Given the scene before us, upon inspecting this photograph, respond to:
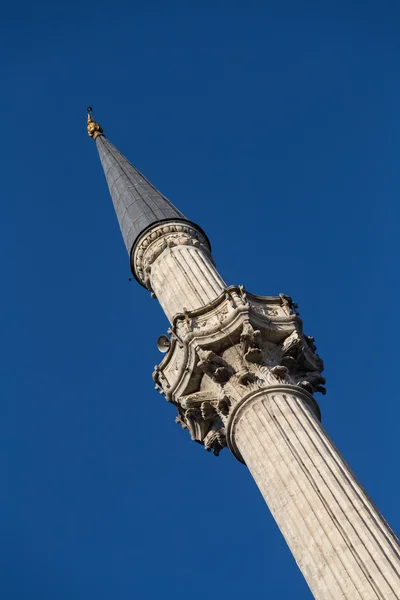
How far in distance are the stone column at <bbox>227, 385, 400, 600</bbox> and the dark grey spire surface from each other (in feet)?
31.0

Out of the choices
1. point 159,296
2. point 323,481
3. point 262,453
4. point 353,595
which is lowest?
point 353,595

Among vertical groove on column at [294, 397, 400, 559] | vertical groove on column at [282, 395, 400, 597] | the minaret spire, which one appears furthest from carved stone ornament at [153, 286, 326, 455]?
the minaret spire

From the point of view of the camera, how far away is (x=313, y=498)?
56.7 ft

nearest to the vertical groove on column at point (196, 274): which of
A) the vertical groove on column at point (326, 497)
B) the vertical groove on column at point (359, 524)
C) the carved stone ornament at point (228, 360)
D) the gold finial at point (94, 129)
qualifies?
the carved stone ornament at point (228, 360)

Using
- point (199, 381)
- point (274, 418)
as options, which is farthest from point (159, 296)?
point (274, 418)

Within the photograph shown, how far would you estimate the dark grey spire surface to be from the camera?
28.1m

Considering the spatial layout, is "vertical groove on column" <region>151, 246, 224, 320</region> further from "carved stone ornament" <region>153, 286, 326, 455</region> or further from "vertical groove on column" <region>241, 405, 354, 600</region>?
"vertical groove on column" <region>241, 405, 354, 600</region>

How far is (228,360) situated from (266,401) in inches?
62.1

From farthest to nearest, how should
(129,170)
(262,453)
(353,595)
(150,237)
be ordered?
(129,170), (150,237), (262,453), (353,595)

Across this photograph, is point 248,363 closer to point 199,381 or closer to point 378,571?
point 199,381

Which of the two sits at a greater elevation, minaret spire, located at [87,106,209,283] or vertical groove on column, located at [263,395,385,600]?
minaret spire, located at [87,106,209,283]

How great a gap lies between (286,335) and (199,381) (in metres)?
2.14

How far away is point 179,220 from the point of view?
27719 millimetres

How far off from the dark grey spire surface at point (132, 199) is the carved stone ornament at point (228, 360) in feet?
21.9
